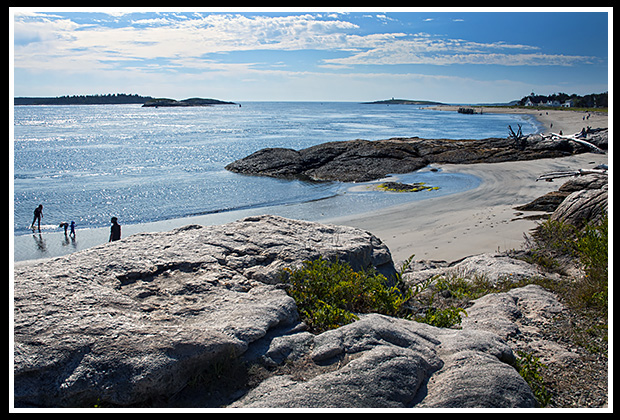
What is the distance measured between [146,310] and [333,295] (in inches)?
70.3

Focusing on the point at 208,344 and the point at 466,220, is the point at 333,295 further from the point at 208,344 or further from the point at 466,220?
the point at 466,220

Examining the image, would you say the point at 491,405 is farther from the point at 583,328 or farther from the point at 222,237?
the point at 222,237

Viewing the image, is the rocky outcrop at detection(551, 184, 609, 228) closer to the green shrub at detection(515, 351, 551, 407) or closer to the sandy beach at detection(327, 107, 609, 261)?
the sandy beach at detection(327, 107, 609, 261)

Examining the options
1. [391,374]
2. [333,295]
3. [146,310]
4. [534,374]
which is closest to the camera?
[391,374]

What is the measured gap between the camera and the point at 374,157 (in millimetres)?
31562

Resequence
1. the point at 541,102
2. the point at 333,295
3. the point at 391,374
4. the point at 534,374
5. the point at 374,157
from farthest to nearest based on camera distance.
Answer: the point at 541,102
the point at 374,157
the point at 333,295
the point at 534,374
the point at 391,374

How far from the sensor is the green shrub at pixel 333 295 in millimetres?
4035

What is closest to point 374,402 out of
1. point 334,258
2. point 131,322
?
point 131,322

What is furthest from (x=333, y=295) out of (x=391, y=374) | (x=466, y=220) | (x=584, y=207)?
(x=466, y=220)

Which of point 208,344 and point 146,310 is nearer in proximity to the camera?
point 208,344

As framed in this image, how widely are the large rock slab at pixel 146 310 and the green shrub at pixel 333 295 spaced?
213 millimetres

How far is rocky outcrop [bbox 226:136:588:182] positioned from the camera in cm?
3014

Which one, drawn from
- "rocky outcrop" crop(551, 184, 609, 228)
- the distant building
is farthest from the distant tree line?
"rocky outcrop" crop(551, 184, 609, 228)

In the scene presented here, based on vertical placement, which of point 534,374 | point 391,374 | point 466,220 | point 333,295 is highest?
point 333,295
